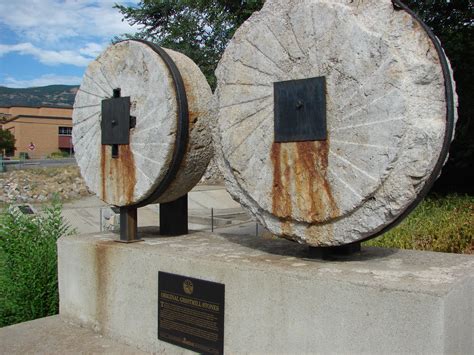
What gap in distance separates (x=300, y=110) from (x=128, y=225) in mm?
1851

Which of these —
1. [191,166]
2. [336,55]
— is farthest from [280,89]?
[191,166]

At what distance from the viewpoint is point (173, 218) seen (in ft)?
15.6

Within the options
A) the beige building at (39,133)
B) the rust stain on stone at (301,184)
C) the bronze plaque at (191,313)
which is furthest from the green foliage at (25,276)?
the beige building at (39,133)

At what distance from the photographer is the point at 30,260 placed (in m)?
5.00

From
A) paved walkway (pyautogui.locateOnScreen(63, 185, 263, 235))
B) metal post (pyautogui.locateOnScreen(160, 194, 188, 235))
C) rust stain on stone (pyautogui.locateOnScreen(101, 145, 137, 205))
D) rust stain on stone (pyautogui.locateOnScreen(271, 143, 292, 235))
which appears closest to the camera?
rust stain on stone (pyautogui.locateOnScreen(271, 143, 292, 235))

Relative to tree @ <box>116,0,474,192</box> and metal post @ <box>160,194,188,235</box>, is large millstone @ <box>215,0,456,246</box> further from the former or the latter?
tree @ <box>116,0,474,192</box>

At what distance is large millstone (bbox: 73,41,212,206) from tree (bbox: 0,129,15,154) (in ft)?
141

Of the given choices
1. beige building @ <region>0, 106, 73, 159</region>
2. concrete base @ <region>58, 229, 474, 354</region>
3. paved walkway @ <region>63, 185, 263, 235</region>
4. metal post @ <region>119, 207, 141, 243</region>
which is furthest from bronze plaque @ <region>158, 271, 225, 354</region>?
beige building @ <region>0, 106, 73, 159</region>

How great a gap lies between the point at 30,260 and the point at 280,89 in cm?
306

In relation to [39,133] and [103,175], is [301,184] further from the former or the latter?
[39,133]

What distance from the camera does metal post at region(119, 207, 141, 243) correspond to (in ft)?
14.2

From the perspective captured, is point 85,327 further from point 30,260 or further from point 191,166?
point 191,166

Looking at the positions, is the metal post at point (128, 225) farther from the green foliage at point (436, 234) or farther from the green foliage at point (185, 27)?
the green foliage at point (185, 27)

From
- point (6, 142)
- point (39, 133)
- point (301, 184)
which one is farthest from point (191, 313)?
point (39, 133)
